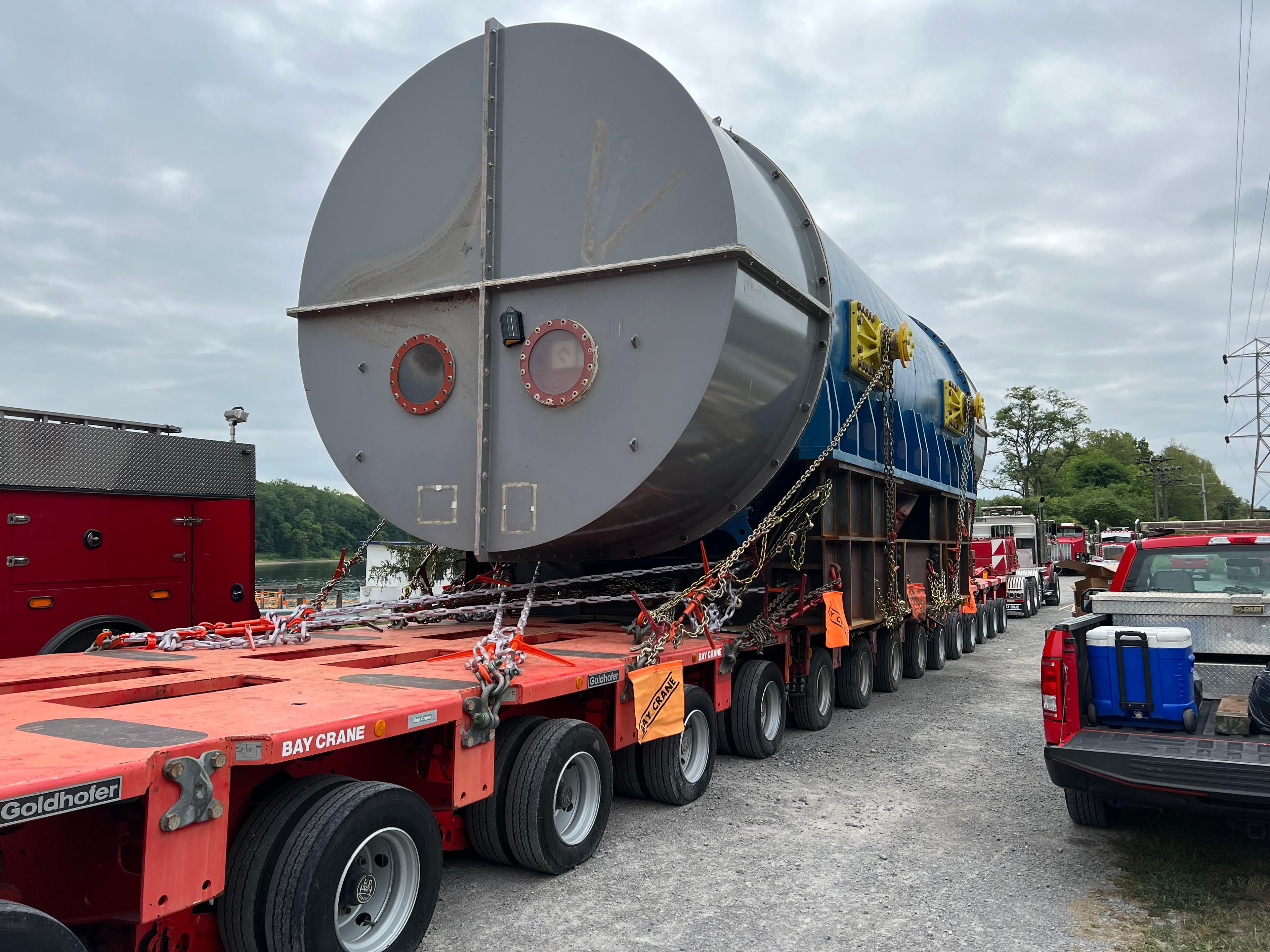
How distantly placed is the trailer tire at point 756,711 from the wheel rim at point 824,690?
3.45ft

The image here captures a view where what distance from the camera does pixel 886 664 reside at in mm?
10977

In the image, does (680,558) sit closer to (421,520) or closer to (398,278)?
(421,520)

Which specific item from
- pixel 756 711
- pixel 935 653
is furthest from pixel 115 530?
pixel 935 653

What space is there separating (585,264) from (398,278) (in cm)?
143

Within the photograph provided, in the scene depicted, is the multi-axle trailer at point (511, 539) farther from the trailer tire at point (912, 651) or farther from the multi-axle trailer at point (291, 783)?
the trailer tire at point (912, 651)

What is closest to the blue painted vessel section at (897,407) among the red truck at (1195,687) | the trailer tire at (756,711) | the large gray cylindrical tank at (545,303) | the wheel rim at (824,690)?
the large gray cylindrical tank at (545,303)

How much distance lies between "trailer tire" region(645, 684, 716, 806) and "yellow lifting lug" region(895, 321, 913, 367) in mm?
4332

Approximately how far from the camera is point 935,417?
37.6 ft

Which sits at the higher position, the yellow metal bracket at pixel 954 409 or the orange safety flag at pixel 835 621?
the yellow metal bracket at pixel 954 409

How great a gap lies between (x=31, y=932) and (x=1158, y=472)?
254 ft

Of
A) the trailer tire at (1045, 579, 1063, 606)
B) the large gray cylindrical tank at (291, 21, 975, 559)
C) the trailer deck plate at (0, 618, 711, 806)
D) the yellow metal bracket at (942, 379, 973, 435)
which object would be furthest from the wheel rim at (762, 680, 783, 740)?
the trailer tire at (1045, 579, 1063, 606)

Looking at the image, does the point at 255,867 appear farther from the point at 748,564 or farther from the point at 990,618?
the point at 990,618

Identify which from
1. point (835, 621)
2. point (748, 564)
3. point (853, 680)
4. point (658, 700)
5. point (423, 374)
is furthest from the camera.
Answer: point (853, 680)

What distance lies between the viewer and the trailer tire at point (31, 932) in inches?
90.0
